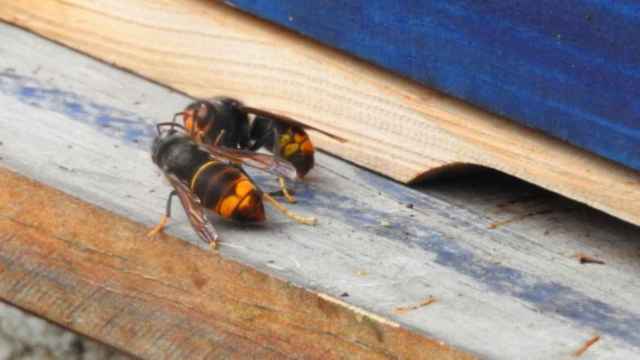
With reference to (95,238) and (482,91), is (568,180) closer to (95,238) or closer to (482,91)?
(482,91)

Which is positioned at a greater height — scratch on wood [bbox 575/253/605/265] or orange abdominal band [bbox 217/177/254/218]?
orange abdominal band [bbox 217/177/254/218]

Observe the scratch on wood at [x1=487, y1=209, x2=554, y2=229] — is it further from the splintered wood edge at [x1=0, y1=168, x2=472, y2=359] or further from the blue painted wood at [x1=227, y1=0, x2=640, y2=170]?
the splintered wood edge at [x1=0, y1=168, x2=472, y2=359]

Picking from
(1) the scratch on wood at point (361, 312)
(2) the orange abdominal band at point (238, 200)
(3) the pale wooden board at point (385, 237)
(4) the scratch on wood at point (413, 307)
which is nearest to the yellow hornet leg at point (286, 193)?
(3) the pale wooden board at point (385, 237)

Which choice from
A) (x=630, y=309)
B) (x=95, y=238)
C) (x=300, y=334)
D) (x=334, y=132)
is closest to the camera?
(x=300, y=334)

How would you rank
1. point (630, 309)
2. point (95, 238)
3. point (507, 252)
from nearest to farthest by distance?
point (95, 238) → point (630, 309) → point (507, 252)

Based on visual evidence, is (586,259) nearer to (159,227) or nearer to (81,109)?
(159,227)

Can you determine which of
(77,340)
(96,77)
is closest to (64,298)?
(77,340)

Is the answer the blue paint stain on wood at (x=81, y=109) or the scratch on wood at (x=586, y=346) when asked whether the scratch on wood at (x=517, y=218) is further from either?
the blue paint stain on wood at (x=81, y=109)

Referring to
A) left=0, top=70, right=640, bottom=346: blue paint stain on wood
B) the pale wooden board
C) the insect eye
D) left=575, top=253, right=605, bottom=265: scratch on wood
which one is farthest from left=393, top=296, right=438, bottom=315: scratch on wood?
the insect eye
